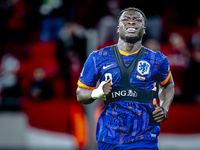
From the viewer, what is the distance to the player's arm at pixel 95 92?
280 cm

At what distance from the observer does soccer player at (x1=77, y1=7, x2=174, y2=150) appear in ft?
9.34

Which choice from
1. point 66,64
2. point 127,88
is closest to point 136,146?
point 127,88

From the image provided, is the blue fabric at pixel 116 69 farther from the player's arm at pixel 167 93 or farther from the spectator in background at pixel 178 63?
the spectator in background at pixel 178 63

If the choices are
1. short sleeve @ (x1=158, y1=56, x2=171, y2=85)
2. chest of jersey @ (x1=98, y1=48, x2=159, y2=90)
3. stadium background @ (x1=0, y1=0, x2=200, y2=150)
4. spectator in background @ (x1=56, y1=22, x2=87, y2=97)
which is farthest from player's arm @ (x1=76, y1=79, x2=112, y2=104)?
spectator in background @ (x1=56, y1=22, x2=87, y2=97)

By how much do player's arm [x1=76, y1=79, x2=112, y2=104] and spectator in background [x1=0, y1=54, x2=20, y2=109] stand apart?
5.49 m

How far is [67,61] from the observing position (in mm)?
7527

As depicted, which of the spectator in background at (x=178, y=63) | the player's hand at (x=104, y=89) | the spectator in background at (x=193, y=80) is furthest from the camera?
the spectator in background at (x=178, y=63)

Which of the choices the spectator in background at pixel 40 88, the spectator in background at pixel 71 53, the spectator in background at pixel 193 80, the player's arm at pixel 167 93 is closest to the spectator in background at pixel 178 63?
the spectator in background at pixel 193 80

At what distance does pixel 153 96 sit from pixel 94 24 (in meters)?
6.40

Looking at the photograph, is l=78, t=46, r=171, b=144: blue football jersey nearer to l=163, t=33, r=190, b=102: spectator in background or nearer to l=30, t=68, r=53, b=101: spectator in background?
l=163, t=33, r=190, b=102: spectator in background

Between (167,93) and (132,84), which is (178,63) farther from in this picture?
(132,84)

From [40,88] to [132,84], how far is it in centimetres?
521

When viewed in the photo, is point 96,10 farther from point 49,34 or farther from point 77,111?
point 77,111

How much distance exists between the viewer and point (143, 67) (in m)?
2.94
